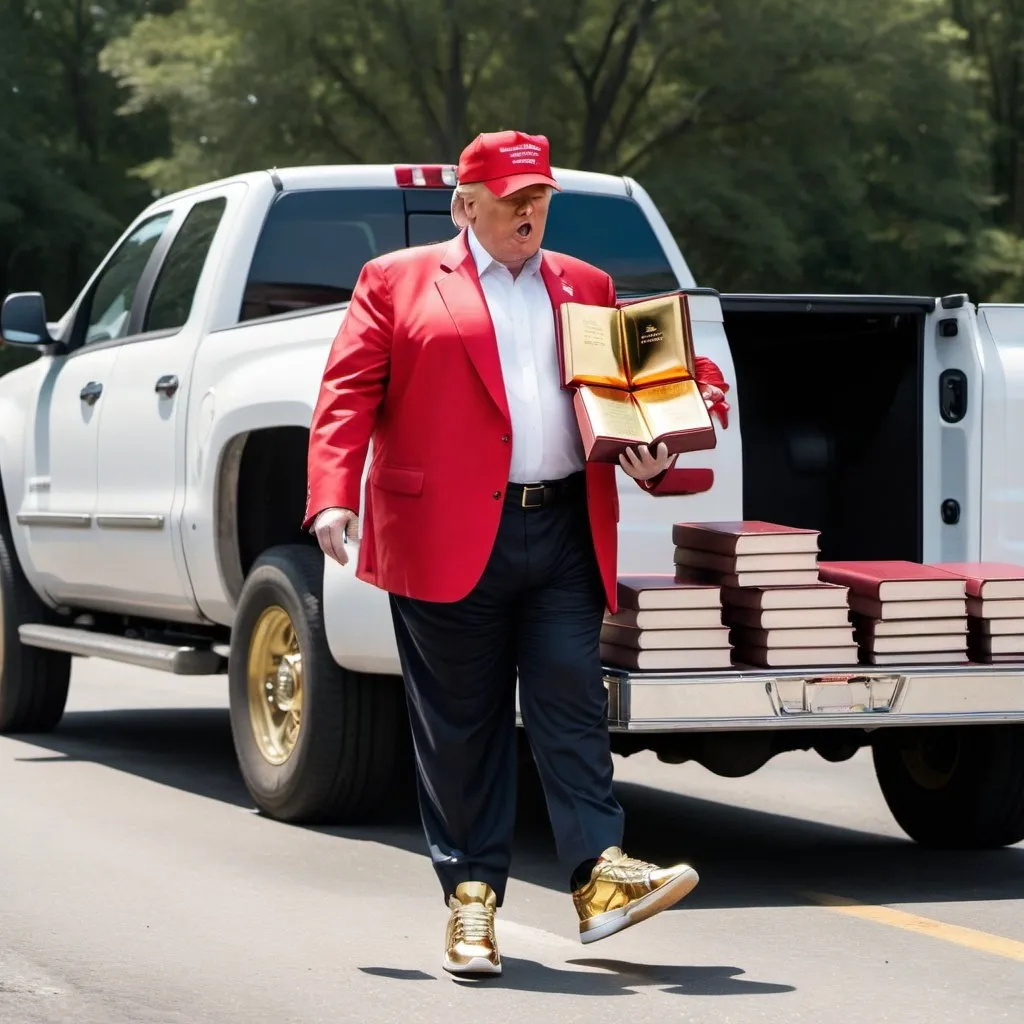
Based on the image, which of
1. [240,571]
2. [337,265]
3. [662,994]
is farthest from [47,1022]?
[337,265]

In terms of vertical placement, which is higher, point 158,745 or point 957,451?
point 957,451

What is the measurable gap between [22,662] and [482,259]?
4.99 metres

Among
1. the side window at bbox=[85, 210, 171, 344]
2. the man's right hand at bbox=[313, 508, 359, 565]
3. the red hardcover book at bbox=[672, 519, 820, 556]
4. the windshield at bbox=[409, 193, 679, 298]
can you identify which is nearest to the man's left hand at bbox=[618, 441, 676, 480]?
the man's right hand at bbox=[313, 508, 359, 565]

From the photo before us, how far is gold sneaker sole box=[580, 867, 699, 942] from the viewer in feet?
17.3

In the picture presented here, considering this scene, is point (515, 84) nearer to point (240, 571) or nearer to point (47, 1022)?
point (240, 571)

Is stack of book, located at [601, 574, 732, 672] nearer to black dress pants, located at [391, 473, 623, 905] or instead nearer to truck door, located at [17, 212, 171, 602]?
black dress pants, located at [391, 473, 623, 905]

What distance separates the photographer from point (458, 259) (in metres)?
5.51

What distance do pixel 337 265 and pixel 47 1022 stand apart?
4.29m

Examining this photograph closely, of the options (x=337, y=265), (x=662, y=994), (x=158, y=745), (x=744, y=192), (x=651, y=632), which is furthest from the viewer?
(x=744, y=192)

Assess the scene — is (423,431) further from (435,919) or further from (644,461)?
(435,919)

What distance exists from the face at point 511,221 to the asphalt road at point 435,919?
1670 millimetres

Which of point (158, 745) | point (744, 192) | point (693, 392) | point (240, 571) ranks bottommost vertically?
point (158, 745)

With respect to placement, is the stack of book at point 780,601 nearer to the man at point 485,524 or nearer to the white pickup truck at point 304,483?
the white pickup truck at point 304,483

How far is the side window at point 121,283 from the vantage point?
30.1 ft
